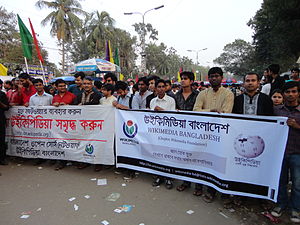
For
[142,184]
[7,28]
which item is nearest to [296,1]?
[142,184]

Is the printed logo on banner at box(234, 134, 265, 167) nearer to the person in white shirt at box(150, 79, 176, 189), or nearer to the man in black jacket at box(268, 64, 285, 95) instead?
the person in white shirt at box(150, 79, 176, 189)

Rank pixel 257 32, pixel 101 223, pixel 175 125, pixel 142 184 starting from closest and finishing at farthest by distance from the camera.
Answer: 1. pixel 101 223
2. pixel 175 125
3. pixel 142 184
4. pixel 257 32

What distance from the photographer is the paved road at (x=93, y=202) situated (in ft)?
8.50

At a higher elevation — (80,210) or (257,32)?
(257,32)

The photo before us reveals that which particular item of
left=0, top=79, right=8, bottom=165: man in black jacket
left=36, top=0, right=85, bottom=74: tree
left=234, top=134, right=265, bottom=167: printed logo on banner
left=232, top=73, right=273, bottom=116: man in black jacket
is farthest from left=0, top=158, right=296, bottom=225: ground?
left=36, top=0, right=85, bottom=74: tree

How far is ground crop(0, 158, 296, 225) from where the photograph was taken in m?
2.59

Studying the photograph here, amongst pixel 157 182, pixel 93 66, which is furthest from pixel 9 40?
pixel 157 182

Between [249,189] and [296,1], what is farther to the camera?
[296,1]

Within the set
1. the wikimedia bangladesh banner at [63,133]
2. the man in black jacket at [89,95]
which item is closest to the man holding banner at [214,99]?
the wikimedia bangladesh banner at [63,133]

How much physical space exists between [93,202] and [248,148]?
91.9 inches

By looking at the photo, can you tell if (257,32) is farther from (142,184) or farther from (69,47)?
(69,47)

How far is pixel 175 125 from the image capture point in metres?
3.24

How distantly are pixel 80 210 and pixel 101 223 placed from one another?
→ 45 cm

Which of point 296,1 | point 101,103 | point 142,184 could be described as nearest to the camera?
point 142,184
